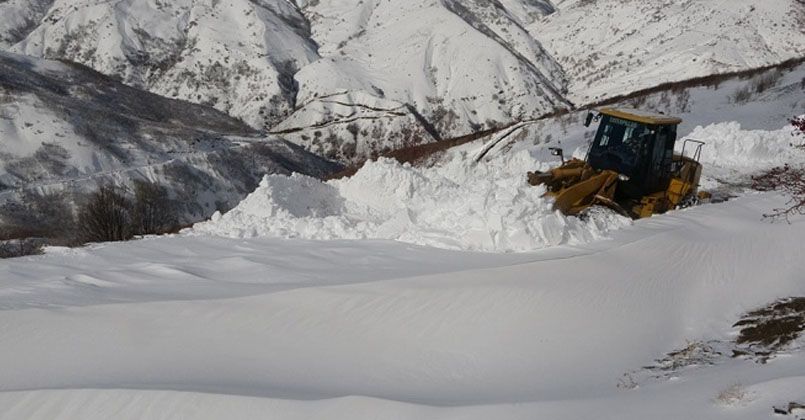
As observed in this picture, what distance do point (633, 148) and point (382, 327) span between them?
7.42 m

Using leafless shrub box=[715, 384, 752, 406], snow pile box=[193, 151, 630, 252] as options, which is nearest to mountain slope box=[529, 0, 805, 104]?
snow pile box=[193, 151, 630, 252]

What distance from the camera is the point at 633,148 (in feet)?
41.1

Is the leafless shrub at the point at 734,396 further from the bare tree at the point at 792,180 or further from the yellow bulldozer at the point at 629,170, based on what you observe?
the yellow bulldozer at the point at 629,170

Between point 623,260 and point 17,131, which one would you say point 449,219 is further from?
point 17,131

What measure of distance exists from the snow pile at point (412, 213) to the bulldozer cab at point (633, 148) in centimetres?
150

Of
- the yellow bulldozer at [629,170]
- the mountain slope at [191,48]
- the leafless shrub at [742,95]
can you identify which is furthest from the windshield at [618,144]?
the mountain slope at [191,48]

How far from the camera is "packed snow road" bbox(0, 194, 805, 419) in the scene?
18.1ft

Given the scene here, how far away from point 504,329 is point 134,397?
413 cm

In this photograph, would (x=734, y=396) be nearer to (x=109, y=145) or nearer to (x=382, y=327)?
(x=382, y=327)

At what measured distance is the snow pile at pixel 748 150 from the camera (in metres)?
17.9

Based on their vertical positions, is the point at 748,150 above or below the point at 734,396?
above

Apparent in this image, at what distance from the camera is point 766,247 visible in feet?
35.0

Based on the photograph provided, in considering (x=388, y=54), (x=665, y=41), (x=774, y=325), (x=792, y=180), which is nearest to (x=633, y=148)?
(x=792, y=180)

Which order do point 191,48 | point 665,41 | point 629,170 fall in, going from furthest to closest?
point 191,48
point 665,41
point 629,170
